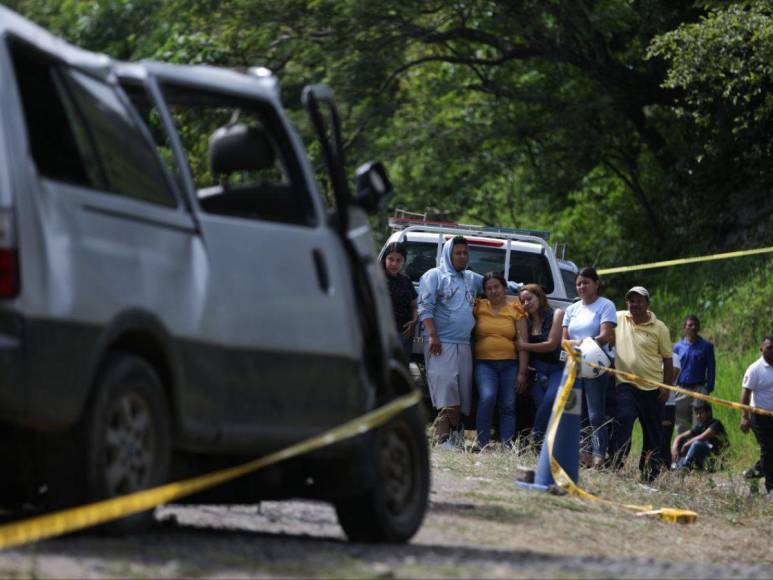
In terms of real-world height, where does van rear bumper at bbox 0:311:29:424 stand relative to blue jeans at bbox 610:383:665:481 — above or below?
above

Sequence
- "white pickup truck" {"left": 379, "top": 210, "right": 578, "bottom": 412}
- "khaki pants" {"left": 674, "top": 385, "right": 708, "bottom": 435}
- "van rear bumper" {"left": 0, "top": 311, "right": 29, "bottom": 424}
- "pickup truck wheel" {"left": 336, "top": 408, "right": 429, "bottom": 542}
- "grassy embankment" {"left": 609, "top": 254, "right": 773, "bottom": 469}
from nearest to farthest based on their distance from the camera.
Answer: "van rear bumper" {"left": 0, "top": 311, "right": 29, "bottom": 424} < "pickup truck wheel" {"left": 336, "top": 408, "right": 429, "bottom": 542} < "white pickup truck" {"left": 379, "top": 210, "right": 578, "bottom": 412} < "khaki pants" {"left": 674, "top": 385, "right": 708, "bottom": 435} < "grassy embankment" {"left": 609, "top": 254, "right": 773, "bottom": 469}

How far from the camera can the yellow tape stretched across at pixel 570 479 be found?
12.2m

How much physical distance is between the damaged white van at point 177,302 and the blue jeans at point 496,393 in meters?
6.80

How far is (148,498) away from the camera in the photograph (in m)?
6.57

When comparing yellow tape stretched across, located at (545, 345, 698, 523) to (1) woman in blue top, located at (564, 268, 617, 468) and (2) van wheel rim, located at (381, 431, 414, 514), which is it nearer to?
(1) woman in blue top, located at (564, 268, 617, 468)

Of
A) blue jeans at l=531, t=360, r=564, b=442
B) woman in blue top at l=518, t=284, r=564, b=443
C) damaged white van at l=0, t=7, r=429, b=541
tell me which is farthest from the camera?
woman in blue top at l=518, t=284, r=564, b=443

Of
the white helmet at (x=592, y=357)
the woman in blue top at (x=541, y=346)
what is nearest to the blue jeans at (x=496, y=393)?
the woman in blue top at (x=541, y=346)

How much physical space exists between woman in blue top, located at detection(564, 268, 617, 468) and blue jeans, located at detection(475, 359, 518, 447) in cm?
63

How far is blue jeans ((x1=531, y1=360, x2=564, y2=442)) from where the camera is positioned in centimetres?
1499

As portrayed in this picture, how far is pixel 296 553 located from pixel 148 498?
0.79 m

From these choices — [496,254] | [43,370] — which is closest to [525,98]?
[496,254]

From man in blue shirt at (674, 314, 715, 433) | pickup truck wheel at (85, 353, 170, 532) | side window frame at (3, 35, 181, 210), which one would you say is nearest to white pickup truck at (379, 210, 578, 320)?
man in blue shirt at (674, 314, 715, 433)

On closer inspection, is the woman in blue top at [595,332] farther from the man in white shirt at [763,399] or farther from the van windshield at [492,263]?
the van windshield at [492,263]

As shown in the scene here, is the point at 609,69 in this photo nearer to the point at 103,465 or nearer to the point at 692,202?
the point at 692,202
